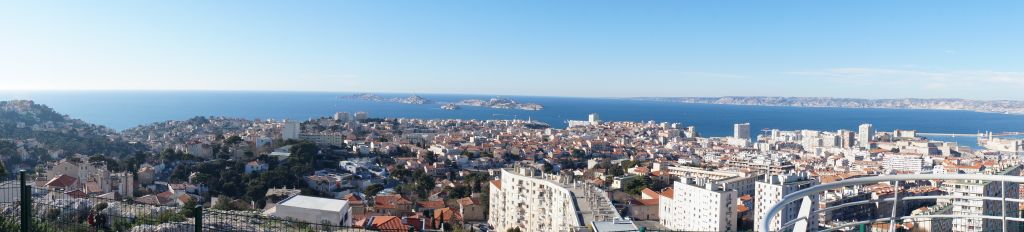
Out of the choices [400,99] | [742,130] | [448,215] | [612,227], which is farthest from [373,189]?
[400,99]

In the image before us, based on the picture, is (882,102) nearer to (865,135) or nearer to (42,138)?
(865,135)

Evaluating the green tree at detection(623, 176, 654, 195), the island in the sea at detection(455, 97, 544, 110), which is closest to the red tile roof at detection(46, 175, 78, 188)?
the green tree at detection(623, 176, 654, 195)

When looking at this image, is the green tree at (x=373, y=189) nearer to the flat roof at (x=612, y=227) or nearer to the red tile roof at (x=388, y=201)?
the red tile roof at (x=388, y=201)

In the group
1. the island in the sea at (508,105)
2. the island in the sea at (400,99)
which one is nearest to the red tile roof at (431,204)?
the island in the sea at (508,105)

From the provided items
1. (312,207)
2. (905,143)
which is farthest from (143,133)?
(905,143)

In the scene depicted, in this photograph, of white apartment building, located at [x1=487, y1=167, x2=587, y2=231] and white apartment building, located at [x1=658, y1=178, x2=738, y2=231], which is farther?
white apartment building, located at [x1=658, y1=178, x2=738, y2=231]

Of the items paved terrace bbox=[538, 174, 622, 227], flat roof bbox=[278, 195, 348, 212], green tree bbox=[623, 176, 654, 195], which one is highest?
flat roof bbox=[278, 195, 348, 212]

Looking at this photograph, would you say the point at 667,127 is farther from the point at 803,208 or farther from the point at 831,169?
the point at 803,208

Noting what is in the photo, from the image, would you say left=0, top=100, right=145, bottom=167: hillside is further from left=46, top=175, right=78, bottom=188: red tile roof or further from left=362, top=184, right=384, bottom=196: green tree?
left=362, top=184, right=384, bottom=196: green tree
